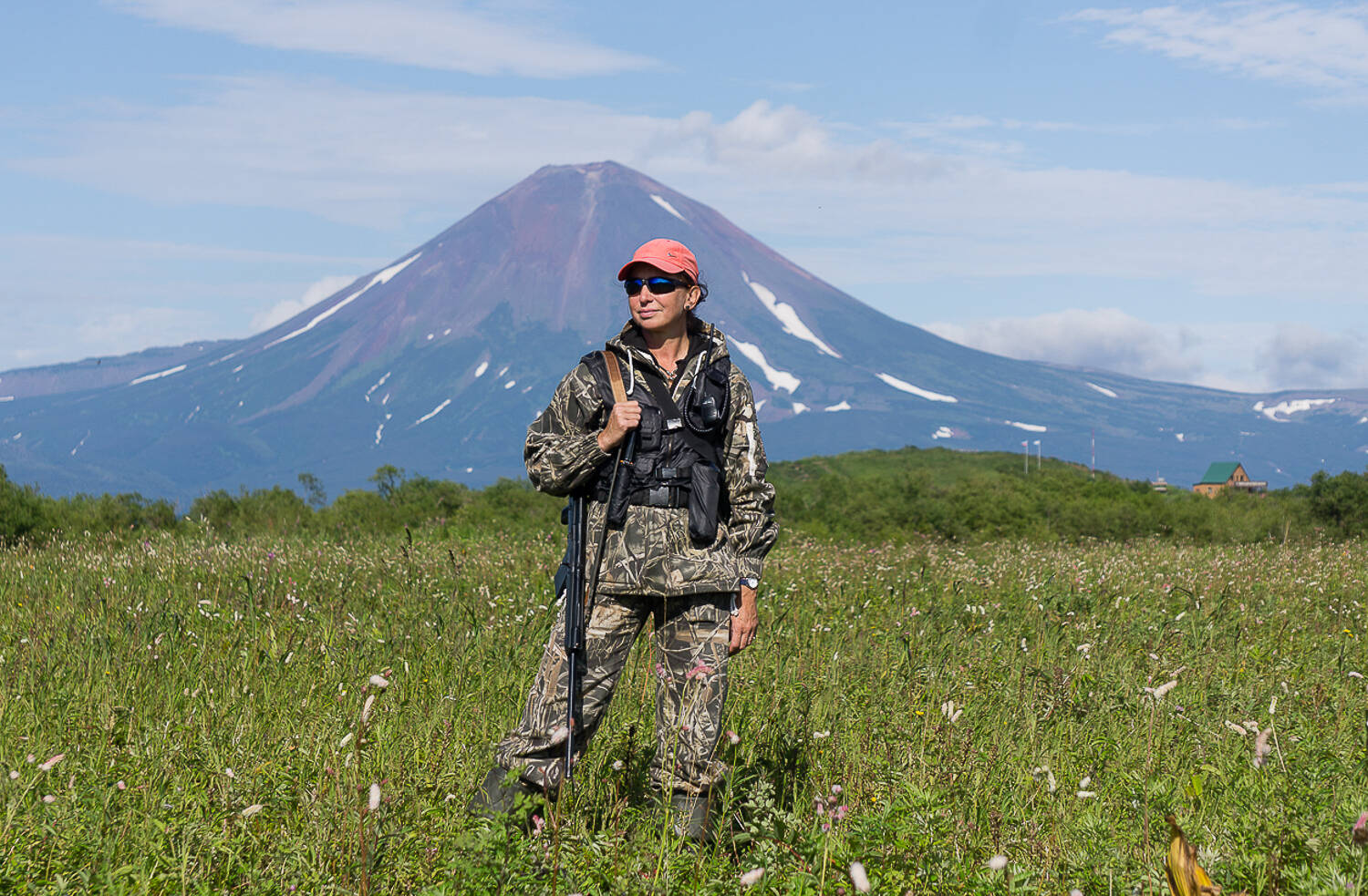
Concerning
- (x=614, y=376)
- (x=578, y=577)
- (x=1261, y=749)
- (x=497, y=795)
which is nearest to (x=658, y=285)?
(x=614, y=376)

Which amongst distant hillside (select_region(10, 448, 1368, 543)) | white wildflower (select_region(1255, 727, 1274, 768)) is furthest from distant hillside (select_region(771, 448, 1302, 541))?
white wildflower (select_region(1255, 727, 1274, 768))

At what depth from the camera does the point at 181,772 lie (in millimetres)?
4230

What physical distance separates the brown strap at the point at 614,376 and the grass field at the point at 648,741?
4.58ft

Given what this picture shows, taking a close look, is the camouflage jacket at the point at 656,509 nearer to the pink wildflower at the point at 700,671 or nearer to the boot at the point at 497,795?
the pink wildflower at the point at 700,671

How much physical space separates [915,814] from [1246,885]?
968mm

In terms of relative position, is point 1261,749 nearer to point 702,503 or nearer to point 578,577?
point 702,503

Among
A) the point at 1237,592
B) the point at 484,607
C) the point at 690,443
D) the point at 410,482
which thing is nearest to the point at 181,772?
the point at 690,443

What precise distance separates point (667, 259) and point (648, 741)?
7.51ft

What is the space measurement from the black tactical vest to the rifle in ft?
0.16

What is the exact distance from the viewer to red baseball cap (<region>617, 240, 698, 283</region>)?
4.04 metres

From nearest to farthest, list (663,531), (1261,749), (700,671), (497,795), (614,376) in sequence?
(1261,749), (700,671), (497,795), (663,531), (614,376)

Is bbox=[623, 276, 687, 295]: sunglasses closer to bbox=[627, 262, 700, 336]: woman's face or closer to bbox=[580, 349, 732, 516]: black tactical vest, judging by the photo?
bbox=[627, 262, 700, 336]: woman's face

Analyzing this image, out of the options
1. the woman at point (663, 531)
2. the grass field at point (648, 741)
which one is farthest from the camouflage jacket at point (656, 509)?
the grass field at point (648, 741)

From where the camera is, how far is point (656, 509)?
4.05 meters
